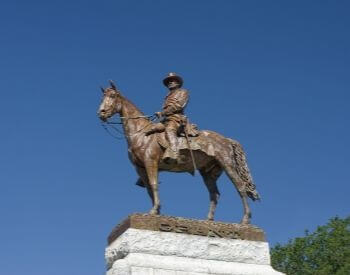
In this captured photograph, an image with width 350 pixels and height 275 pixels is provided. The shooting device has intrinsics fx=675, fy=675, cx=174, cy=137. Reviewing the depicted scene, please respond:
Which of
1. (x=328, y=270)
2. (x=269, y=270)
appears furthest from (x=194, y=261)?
(x=328, y=270)

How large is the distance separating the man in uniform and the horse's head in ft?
2.77

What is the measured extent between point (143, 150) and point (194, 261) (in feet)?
7.77

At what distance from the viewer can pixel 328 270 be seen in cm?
2609

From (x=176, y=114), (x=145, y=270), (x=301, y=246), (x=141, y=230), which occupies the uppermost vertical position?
(x=301, y=246)

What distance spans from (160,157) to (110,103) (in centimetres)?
152

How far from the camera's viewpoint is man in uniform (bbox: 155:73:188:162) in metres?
13.2

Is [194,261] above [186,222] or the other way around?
the other way around

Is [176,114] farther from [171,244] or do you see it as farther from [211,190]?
[171,244]

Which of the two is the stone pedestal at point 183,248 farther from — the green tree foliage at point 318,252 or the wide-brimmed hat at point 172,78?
the green tree foliage at point 318,252

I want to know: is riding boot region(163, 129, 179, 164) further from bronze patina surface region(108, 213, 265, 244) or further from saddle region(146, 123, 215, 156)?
bronze patina surface region(108, 213, 265, 244)

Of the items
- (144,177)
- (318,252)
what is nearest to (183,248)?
(144,177)

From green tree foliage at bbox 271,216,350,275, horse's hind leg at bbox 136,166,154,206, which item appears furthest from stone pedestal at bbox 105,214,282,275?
green tree foliage at bbox 271,216,350,275

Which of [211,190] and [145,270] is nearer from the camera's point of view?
[145,270]

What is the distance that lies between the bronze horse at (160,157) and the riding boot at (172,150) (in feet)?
0.47
